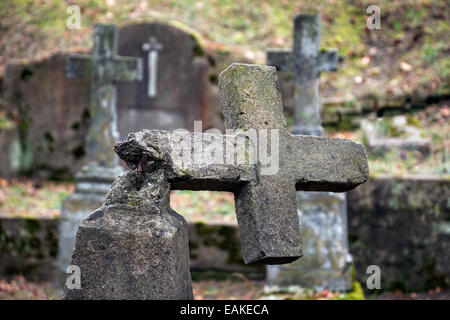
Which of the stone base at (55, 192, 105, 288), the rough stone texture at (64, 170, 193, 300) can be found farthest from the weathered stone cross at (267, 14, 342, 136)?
the rough stone texture at (64, 170, 193, 300)

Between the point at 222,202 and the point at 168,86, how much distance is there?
2.49m

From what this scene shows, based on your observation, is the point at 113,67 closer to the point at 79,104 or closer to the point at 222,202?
the point at 222,202

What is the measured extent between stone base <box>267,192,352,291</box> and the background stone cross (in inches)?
101

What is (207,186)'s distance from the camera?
232cm

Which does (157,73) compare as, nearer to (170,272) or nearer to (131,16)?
(131,16)

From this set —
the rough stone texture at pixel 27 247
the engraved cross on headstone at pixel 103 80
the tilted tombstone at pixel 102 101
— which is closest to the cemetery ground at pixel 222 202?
the rough stone texture at pixel 27 247

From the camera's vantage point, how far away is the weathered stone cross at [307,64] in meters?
5.47

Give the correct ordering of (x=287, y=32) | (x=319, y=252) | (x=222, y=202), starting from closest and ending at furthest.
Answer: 1. (x=319, y=252)
2. (x=222, y=202)
3. (x=287, y=32)

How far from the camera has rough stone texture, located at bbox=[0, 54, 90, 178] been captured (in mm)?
8508

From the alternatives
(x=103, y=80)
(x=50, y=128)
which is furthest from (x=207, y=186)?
(x=50, y=128)

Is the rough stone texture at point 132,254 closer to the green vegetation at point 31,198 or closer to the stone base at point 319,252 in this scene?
the stone base at point 319,252
